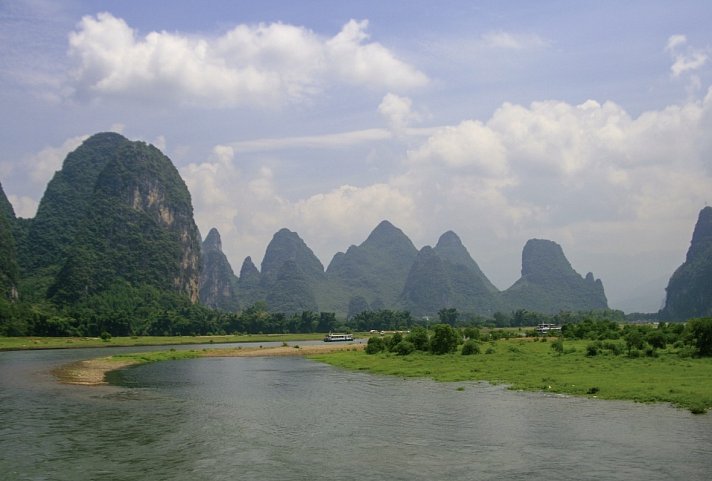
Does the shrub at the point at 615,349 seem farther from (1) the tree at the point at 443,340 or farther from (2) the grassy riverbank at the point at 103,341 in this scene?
(2) the grassy riverbank at the point at 103,341

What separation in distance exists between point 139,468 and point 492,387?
19767mm

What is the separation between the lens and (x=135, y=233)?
155500mm

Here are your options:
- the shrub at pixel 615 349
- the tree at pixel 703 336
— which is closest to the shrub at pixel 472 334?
the shrub at pixel 615 349

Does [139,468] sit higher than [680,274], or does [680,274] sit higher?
[680,274]

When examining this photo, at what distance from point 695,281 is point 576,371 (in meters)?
148

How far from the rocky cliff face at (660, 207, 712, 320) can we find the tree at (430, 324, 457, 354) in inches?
4733

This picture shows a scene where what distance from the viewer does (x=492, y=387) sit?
105 ft

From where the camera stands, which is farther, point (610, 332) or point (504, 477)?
point (610, 332)

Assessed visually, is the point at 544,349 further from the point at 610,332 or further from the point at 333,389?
the point at 333,389

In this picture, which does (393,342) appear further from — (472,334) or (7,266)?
(7,266)

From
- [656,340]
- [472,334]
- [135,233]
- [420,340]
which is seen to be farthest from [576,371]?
[135,233]

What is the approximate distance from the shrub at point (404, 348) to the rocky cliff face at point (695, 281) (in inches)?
4669

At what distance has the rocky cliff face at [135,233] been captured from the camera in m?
136

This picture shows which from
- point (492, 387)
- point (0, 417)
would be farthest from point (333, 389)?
point (0, 417)
